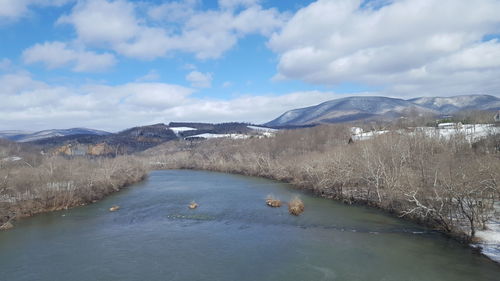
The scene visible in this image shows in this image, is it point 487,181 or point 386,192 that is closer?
point 487,181

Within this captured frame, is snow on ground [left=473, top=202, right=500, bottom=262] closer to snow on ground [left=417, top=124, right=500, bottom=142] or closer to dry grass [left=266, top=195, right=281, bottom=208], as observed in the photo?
dry grass [left=266, top=195, right=281, bottom=208]

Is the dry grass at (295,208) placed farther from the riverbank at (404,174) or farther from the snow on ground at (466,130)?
the snow on ground at (466,130)

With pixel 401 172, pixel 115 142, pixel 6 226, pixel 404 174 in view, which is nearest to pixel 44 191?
pixel 6 226

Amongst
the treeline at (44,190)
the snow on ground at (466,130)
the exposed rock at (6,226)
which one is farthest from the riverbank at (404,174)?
the exposed rock at (6,226)

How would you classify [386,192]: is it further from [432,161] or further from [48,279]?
[48,279]

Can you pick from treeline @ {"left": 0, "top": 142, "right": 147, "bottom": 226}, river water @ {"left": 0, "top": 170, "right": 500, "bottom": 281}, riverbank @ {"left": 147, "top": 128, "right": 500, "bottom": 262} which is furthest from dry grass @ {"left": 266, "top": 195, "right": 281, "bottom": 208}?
treeline @ {"left": 0, "top": 142, "right": 147, "bottom": 226}

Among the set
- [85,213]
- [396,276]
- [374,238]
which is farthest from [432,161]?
[85,213]

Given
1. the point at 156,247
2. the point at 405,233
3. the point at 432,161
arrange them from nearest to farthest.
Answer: the point at 156,247
the point at 405,233
the point at 432,161

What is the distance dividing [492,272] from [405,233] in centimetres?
668

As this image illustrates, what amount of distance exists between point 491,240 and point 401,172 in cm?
1278

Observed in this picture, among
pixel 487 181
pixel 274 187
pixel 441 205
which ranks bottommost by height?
pixel 274 187

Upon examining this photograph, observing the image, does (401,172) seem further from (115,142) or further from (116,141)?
(116,141)

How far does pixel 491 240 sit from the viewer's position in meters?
19.3

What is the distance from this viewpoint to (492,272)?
16047 mm
